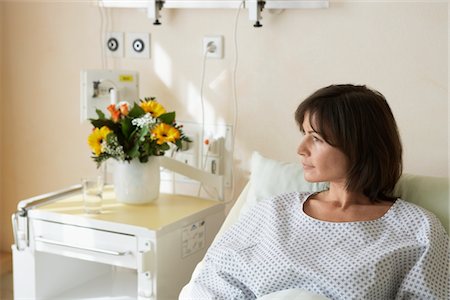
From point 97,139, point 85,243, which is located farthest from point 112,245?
point 97,139

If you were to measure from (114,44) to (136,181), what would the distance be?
0.65 metres

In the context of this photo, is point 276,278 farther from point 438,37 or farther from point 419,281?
point 438,37

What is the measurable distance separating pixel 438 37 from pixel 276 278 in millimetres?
961

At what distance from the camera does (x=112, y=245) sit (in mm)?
2359

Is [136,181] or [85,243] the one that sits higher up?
[136,181]

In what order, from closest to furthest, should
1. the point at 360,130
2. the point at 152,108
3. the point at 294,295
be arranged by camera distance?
the point at 294,295 < the point at 360,130 < the point at 152,108

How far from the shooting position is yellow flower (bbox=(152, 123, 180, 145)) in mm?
2410

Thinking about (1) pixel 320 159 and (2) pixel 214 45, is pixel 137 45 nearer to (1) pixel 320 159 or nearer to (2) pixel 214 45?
(2) pixel 214 45

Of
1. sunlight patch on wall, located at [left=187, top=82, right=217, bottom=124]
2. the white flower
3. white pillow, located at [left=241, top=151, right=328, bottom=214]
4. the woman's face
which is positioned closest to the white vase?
the white flower

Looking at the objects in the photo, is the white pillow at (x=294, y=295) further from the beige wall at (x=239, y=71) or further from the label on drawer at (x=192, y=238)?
the beige wall at (x=239, y=71)

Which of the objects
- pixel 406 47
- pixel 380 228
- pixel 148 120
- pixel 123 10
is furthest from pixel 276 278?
pixel 123 10

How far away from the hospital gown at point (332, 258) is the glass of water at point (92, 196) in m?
0.58

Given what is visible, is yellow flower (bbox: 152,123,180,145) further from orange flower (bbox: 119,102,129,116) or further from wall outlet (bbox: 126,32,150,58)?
wall outlet (bbox: 126,32,150,58)

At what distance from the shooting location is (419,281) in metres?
1.74
